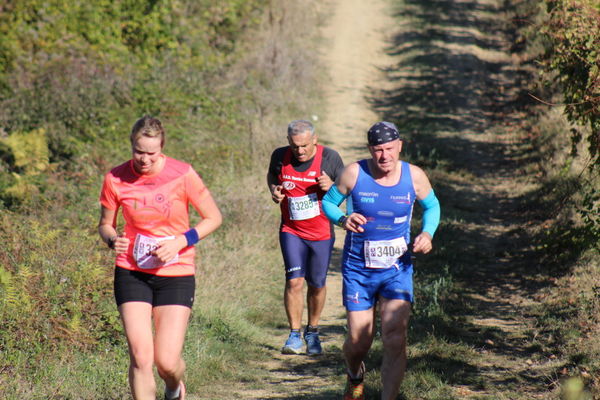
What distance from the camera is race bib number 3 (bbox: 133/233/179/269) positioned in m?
4.86

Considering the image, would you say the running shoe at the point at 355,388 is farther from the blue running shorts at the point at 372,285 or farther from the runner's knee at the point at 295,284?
the runner's knee at the point at 295,284

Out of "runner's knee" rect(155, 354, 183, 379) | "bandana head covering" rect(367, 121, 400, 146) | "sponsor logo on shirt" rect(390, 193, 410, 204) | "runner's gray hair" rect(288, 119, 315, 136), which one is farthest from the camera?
"runner's gray hair" rect(288, 119, 315, 136)

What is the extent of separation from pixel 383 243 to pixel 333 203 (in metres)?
0.55

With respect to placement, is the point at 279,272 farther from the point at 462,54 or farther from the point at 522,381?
the point at 462,54

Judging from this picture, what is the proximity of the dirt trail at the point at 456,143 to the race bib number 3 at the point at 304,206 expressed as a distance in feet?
4.88

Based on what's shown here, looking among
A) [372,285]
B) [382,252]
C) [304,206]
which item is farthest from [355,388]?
[304,206]

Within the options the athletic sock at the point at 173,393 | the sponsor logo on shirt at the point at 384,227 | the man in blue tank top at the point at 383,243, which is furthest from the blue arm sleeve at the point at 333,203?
the athletic sock at the point at 173,393

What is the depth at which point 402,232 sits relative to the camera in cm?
537

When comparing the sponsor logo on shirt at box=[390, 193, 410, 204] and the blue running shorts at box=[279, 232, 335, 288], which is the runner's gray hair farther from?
the sponsor logo on shirt at box=[390, 193, 410, 204]

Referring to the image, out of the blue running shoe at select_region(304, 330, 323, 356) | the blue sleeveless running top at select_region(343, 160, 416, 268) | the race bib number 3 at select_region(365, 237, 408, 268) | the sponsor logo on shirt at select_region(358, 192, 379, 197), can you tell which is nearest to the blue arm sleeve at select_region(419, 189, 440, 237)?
the blue sleeveless running top at select_region(343, 160, 416, 268)

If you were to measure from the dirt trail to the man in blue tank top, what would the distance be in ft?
3.85

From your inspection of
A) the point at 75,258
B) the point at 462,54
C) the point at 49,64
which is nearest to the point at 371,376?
the point at 75,258

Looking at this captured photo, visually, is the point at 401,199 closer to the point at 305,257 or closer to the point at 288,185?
the point at 288,185

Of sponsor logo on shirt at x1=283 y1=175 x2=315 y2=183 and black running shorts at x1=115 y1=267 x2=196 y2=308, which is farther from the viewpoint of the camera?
sponsor logo on shirt at x1=283 y1=175 x2=315 y2=183
